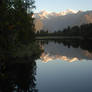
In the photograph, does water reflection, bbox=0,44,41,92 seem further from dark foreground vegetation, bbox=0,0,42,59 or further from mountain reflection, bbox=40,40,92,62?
mountain reflection, bbox=40,40,92,62

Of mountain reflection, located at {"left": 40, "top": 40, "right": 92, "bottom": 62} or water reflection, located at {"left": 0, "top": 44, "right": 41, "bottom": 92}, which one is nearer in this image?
water reflection, located at {"left": 0, "top": 44, "right": 41, "bottom": 92}

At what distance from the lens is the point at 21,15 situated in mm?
56656

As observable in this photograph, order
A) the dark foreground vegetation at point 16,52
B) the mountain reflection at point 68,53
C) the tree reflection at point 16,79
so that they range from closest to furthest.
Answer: the tree reflection at point 16,79
the dark foreground vegetation at point 16,52
the mountain reflection at point 68,53

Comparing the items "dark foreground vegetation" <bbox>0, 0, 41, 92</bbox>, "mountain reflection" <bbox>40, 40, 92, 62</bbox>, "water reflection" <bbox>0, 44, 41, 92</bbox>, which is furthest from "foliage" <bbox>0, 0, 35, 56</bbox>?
"mountain reflection" <bbox>40, 40, 92, 62</bbox>

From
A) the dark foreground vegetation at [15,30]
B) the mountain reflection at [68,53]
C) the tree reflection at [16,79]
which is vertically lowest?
the mountain reflection at [68,53]

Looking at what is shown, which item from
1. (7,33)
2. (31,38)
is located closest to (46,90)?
(7,33)

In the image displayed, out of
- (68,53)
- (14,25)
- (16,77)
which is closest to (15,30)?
(14,25)

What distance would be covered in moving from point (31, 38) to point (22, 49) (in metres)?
12.6

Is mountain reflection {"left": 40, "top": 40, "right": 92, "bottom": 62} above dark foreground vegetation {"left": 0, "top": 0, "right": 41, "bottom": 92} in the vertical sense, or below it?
below

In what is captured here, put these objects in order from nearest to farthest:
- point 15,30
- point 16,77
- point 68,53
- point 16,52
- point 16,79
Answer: point 16,79 → point 16,77 → point 15,30 → point 16,52 → point 68,53

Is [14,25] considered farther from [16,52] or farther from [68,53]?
[68,53]

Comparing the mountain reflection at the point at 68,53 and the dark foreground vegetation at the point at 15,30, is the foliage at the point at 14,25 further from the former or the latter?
the mountain reflection at the point at 68,53

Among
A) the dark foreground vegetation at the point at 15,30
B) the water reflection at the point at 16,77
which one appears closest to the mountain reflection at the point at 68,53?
the dark foreground vegetation at the point at 15,30

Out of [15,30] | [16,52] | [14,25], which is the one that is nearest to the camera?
[14,25]
